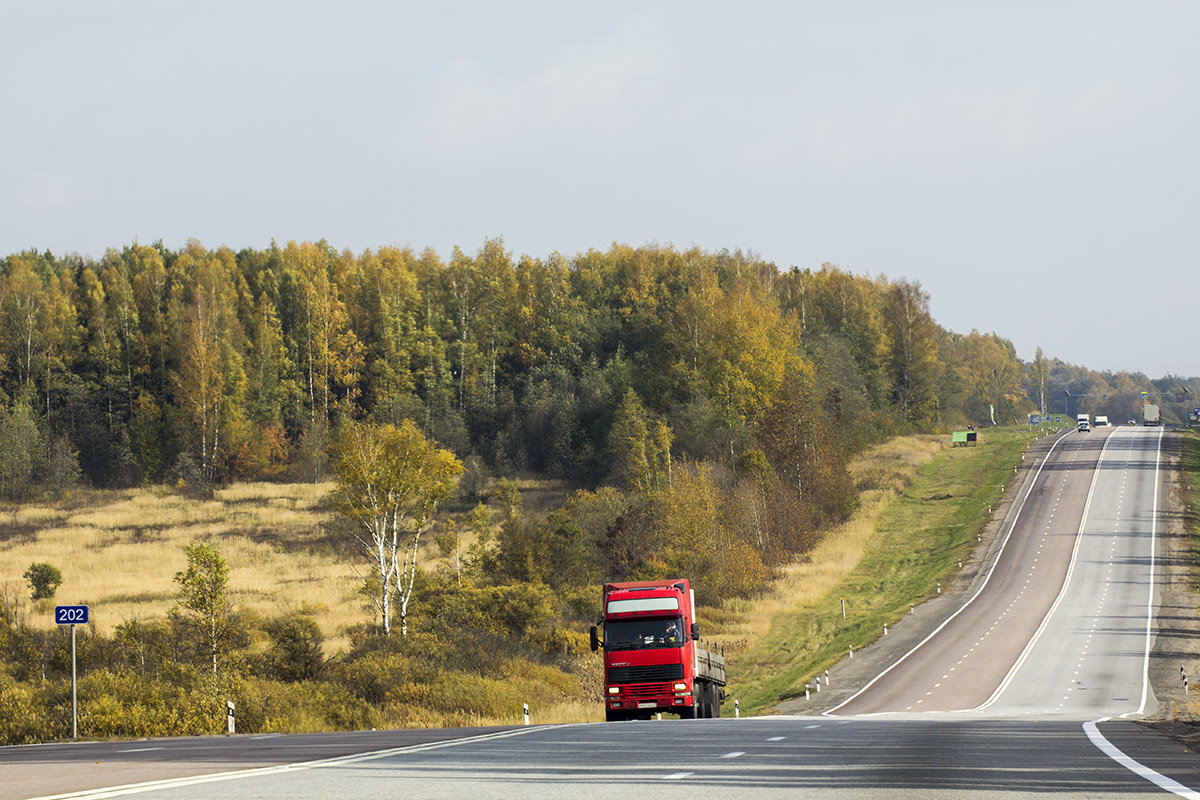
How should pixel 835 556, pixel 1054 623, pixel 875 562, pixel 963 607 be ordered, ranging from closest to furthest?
pixel 1054 623, pixel 963 607, pixel 875 562, pixel 835 556

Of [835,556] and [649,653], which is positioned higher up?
[649,653]

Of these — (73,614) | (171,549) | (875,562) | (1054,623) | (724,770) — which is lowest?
(1054,623)

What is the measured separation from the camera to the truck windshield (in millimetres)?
29891

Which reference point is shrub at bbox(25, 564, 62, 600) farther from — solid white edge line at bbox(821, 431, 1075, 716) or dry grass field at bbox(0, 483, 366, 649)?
solid white edge line at bbox(821, 431, 1075, 716)

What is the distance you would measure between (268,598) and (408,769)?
4932 centimetres

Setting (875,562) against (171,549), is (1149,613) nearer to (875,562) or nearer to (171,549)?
(875,562)

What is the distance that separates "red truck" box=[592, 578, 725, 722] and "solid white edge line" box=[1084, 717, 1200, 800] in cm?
1548

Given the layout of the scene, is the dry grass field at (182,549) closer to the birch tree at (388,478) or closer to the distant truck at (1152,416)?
the birch tree at (388,478)

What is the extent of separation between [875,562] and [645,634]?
4910 cm

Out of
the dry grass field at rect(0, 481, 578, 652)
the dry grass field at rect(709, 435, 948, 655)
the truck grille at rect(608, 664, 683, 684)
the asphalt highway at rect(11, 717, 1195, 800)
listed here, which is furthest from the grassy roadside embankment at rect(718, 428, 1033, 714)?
the asphalt highway at rect(11, 717, 1195, 800)

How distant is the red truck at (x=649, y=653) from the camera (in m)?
29.7

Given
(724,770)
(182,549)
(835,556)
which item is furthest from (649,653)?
(182,549)

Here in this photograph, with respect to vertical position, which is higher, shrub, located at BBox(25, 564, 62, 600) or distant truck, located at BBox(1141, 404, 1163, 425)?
distant truck, located at BBox(1141, 404, 1163, 425)

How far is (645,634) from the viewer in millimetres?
29969
